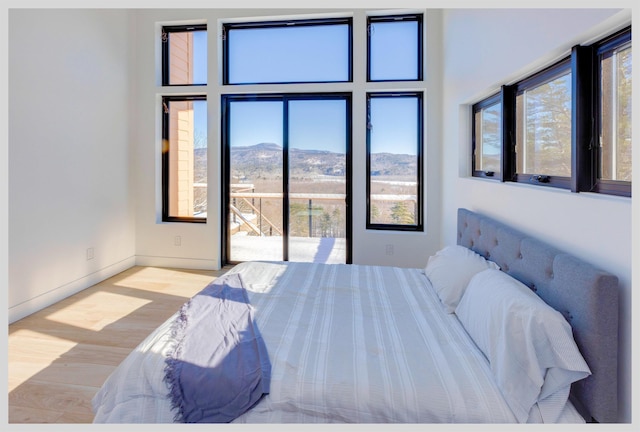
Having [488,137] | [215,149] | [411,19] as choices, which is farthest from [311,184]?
[411,19]

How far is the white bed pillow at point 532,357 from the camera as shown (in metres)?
1.19

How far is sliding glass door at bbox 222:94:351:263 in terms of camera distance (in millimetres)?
4148

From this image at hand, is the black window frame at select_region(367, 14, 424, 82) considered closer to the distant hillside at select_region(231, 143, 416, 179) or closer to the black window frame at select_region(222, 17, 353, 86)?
the black window frame at select_region(222, 17, 353, 86)

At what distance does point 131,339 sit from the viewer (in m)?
2.50

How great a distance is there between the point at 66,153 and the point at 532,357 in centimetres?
389

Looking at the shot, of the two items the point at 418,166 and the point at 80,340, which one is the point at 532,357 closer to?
the point at 80,340

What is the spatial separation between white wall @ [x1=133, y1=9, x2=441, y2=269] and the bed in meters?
2.24

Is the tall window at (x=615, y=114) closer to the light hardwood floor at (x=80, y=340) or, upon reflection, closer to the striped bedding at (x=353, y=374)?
the striped bedding at (x=353, y=374)

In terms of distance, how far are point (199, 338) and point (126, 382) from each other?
0.98ft

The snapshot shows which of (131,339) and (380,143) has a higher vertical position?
(380,143)

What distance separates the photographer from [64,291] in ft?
10.8

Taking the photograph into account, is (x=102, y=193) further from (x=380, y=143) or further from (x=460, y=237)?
(x=460, y=237)

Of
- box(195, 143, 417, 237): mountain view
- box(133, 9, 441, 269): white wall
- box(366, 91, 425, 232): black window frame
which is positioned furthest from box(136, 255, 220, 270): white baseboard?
box(366, 91, 425, 232): black window frame

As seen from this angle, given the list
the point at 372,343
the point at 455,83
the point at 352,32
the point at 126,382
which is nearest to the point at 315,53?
the point at 352,32
